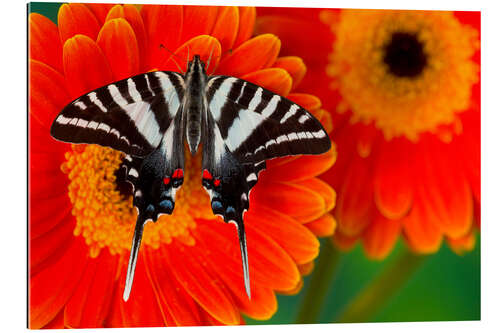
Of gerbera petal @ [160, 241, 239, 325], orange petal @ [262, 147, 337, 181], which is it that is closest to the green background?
gerbera petal @ [160, 241, 239, 325]

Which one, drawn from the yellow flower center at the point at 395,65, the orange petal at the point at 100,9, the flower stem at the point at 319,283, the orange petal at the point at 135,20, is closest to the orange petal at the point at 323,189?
the flower stem at the point at 319,283

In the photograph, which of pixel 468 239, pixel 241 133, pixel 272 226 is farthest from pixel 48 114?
pixel 468 239

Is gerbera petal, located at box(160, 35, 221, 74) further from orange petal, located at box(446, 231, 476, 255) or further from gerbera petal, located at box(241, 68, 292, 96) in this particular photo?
orange petal, located at box(446, 231, 476, 255)

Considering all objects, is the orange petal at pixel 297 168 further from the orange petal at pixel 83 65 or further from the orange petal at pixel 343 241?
the orange petal at pixel 83 65

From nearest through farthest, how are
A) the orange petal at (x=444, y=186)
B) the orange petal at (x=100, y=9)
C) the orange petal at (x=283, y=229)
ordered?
1. the orange petal at (x=100, y=9)
2. the orange petal at (x=283, y=229)
3. the orange petal at (x=444, y=186)

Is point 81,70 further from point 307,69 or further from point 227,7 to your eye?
point 307,69
